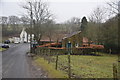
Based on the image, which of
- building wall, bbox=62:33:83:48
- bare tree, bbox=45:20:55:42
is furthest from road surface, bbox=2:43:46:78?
building wall, bbox=62:33:83:48

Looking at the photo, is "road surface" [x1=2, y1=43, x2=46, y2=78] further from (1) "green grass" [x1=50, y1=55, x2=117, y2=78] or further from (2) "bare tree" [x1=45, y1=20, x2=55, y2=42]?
(2) "bare tree" [x1=45, y1=20, x2=55, y2=42]

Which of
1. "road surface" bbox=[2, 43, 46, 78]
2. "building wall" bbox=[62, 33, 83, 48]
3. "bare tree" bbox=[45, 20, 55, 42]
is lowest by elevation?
"road surface" bbox=[2, 43, 46, 78]

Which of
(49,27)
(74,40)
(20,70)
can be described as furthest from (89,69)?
(49,27)

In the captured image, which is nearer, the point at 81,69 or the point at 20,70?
the point at 81,69

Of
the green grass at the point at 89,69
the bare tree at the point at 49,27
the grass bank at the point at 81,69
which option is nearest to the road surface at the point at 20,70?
the grass bank at the point at 81,69

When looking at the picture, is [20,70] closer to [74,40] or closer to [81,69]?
[81,69]

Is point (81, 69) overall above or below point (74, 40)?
below

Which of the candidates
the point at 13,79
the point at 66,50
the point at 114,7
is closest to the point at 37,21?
the point at 66,50

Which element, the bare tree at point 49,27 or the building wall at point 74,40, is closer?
the bare tree at point 49,27

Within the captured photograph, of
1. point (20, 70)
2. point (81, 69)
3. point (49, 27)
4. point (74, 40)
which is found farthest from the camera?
point (49, 27)

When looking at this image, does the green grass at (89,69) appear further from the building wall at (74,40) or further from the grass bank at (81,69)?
the building wall at (74,40)

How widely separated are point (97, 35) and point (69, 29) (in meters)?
39.4

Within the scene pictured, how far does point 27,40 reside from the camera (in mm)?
77125

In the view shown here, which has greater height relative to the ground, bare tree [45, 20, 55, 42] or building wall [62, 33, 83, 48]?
bare tree [45, 20, 55, 42]
